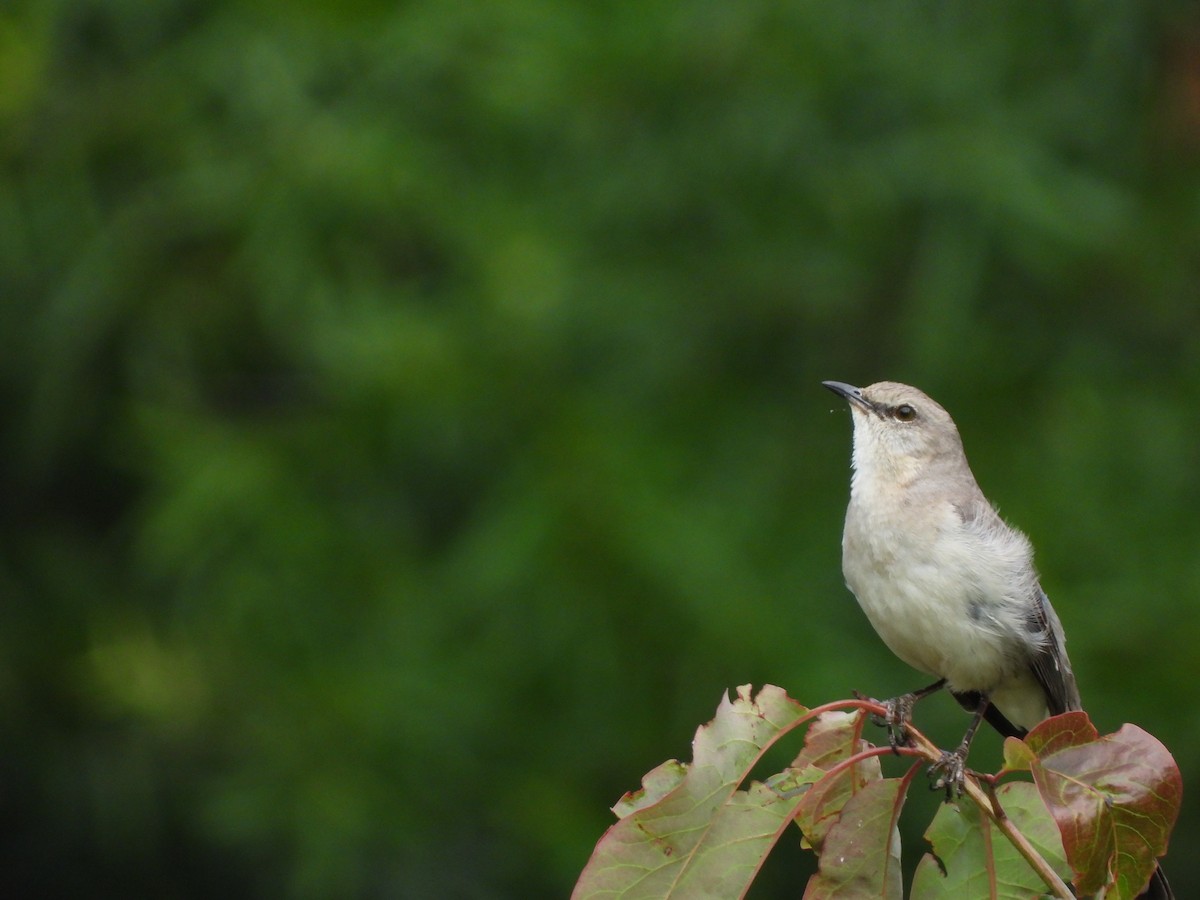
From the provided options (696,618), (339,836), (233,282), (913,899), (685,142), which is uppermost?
(685,142)

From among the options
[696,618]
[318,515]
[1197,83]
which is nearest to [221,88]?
[318,515]

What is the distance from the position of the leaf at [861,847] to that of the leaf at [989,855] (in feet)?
0.33

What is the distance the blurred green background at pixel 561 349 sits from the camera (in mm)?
7164

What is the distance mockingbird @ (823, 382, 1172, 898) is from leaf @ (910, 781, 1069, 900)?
2.21 ft

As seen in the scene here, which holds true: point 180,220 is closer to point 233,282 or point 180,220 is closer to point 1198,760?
point 233,282

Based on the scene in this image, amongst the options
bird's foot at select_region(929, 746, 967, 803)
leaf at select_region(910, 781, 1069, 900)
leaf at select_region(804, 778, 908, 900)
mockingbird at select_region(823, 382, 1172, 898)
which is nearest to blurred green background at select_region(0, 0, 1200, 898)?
mockingbird at select_region(823, 382, 1172, 898)

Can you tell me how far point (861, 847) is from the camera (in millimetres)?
2479

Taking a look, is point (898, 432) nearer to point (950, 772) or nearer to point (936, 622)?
point (936, 622)

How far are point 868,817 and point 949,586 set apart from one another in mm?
1152

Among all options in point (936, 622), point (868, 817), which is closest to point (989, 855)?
point (868, 817)

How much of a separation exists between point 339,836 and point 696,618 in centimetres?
210

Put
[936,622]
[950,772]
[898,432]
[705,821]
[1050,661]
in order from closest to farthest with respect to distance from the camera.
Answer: [705,821], [950,772], [936,622], [1050,661], [898,432]

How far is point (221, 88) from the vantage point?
7.51 metres

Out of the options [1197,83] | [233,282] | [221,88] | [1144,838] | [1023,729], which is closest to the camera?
[1144,838]
